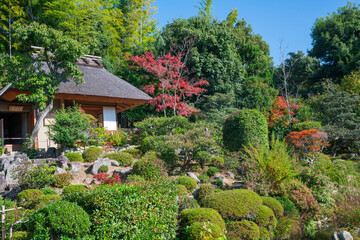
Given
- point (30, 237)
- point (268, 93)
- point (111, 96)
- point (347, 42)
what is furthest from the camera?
point (347, 42)

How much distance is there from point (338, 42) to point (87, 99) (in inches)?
744

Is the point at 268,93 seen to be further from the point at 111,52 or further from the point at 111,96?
the point at 111,52

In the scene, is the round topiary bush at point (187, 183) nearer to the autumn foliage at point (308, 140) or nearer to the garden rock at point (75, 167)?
the garden rock at point (75, 167)

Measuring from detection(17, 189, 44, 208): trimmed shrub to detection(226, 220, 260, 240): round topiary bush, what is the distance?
3.91m

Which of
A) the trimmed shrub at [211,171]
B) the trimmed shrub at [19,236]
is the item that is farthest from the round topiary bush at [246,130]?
the trimmed shrub at [19,236]

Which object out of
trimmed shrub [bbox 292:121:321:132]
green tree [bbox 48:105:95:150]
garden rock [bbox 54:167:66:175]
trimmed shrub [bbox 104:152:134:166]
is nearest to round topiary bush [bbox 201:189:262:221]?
trimmed shrub [bbox 104:152:134:166]

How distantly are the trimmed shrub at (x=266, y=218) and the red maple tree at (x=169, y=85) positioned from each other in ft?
33.1

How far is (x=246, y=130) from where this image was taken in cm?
892

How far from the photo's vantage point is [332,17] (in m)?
21.8

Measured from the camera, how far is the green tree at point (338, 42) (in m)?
19.9

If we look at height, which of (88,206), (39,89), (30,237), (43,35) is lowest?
(30,237)

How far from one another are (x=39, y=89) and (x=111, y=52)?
12.7 metres

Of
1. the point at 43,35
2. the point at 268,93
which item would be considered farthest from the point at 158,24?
the point at 43,35

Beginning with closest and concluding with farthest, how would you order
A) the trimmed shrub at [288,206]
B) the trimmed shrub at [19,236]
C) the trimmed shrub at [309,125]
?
the trimmed shrub at [19,236], the trimmed shrub at [288,206], the trimmed shrub at [309,125]
